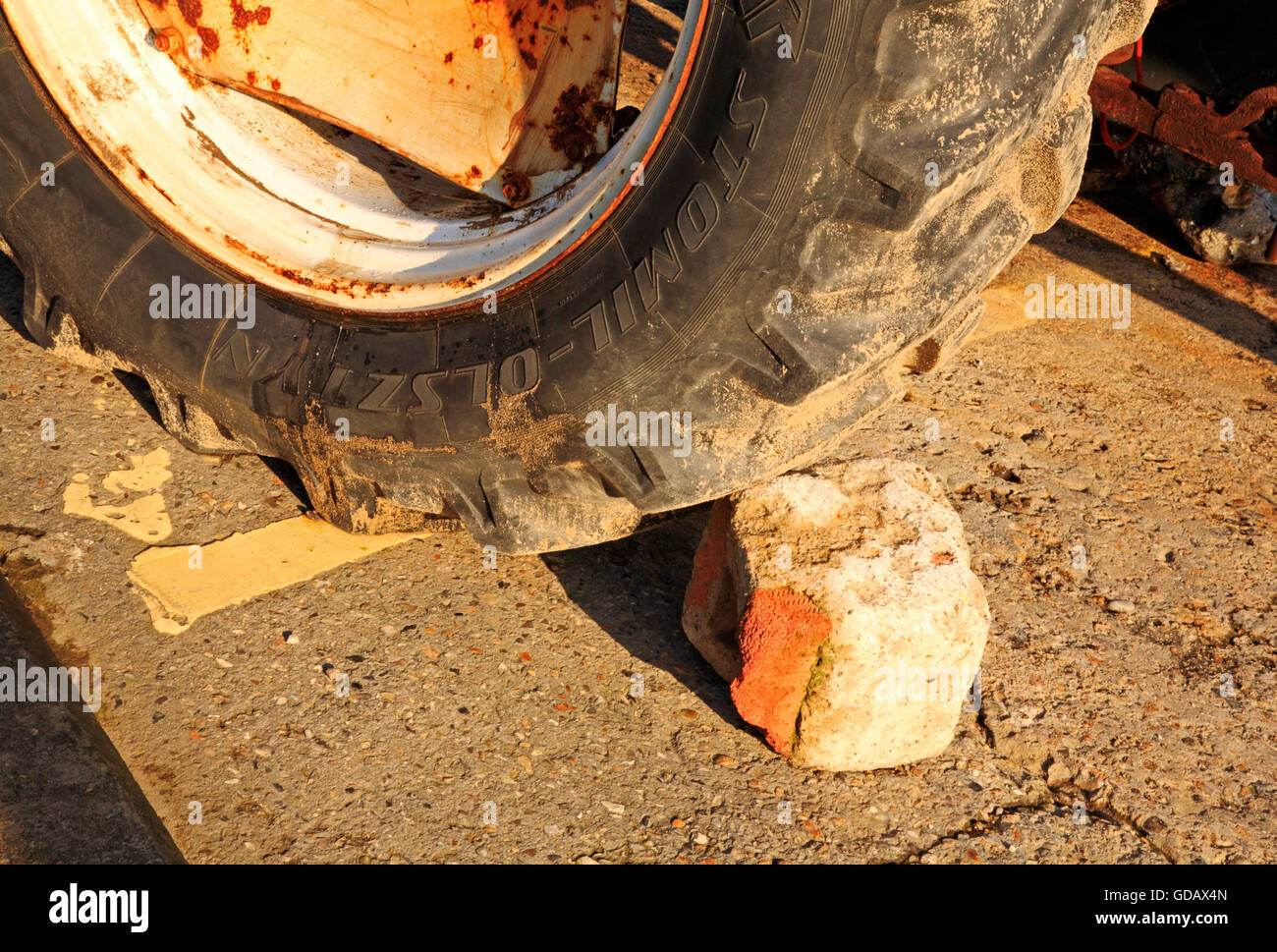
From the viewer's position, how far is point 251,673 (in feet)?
5.95

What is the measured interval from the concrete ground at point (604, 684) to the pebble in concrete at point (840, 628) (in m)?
0.07

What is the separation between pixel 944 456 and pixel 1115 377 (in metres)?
0.67

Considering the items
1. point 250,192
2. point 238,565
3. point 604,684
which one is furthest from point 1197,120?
point 238,565

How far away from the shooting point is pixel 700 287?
1.60m

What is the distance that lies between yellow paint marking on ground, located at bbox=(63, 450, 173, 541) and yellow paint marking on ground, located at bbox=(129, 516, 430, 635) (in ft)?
0.22

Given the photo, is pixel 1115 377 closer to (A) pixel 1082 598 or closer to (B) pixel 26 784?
(A) pixel 1082 598

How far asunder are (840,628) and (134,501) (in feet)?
4.47

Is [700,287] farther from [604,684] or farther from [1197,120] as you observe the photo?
[1197,120]

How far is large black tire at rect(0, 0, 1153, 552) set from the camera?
1458 millimetres

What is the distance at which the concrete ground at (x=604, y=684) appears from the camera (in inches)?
64.3

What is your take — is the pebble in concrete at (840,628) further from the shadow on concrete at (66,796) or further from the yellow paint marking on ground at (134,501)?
the yellow paint marking on ground at (134,501)

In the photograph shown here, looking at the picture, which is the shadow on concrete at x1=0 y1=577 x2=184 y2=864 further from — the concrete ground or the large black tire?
the large black tire

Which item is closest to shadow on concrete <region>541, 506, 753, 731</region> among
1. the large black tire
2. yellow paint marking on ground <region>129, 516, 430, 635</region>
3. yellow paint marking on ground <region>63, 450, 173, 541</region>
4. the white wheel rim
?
the large black tire

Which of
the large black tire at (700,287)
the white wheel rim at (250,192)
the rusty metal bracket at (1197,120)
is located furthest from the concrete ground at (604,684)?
the rusty metal bracket at (1197,120)
